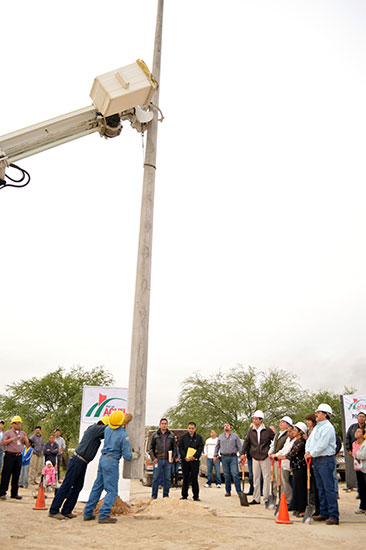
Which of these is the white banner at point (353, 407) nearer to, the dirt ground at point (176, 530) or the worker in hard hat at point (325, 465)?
the dirt ground at point (176, 530)

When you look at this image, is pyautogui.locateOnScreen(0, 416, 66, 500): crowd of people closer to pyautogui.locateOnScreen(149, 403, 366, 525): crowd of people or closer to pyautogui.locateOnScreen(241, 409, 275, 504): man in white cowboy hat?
pyautogui.locateOnScreen(149, 403, 366, 525): crowd of people

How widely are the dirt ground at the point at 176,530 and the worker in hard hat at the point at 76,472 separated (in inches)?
8.8

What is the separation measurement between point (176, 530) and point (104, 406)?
171 inches

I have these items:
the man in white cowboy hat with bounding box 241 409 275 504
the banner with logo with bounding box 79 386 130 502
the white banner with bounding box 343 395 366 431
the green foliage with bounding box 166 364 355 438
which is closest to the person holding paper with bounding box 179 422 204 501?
the man in white cowboy hat with bounding box 241 409 275 504

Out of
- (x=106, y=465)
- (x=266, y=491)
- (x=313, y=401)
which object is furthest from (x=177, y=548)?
(x=313, y=401)

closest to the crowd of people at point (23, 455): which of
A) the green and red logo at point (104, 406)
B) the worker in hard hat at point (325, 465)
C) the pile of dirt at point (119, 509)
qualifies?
the green and red logo at point (104, 406)

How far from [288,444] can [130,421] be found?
4.54 meters

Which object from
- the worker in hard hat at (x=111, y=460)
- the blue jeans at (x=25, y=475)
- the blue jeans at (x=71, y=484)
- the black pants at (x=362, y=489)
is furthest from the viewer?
the blue jeans at (x=25, y=475)

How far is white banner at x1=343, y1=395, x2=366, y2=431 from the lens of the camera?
46.8 feet

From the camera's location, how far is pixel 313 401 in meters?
36.5

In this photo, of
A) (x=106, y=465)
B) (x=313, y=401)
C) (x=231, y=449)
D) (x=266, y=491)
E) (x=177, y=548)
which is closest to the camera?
(x=177, y=548)

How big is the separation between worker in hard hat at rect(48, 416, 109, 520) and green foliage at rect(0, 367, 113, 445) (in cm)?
2513

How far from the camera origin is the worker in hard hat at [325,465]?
26.4ft

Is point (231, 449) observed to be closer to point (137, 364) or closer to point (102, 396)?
point (102, 396)
